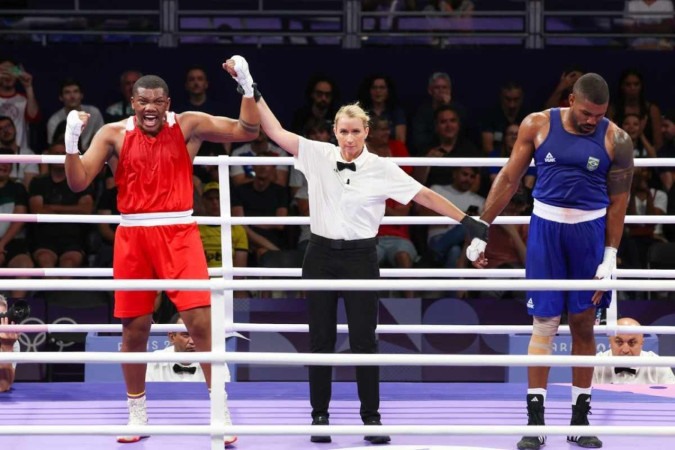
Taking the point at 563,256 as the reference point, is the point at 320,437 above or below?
below

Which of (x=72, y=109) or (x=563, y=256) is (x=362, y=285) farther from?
(x=72, y=109)

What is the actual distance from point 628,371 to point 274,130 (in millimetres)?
2940

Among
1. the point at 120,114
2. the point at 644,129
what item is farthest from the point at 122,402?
the point at 644,129

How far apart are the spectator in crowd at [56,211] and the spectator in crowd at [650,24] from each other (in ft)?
15.9

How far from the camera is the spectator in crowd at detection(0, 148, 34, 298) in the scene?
8.54 metres

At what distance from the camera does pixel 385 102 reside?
9250mm

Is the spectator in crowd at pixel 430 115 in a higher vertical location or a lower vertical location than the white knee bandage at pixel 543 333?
higher

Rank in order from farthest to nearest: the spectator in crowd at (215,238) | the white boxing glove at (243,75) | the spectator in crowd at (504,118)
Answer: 1. the spectator in crowd at (504,118)
2. the spectator in crowd at (215,238)
3. the white boxing glove at (243,75)

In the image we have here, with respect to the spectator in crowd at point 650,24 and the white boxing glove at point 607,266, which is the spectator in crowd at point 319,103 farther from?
the white boxing glove at point 607,266

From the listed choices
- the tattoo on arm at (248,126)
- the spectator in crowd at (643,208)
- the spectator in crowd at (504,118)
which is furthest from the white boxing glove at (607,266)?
the spectator in crowd at (504,118)

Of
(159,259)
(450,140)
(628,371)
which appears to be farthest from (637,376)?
(159,259)

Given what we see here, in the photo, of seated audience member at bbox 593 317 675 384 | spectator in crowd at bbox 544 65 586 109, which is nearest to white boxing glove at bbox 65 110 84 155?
seated audience member at bbox 593 317 675 384

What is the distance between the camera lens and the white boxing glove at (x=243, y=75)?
4.85 meters

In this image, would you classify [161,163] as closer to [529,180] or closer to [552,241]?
[552,241]
